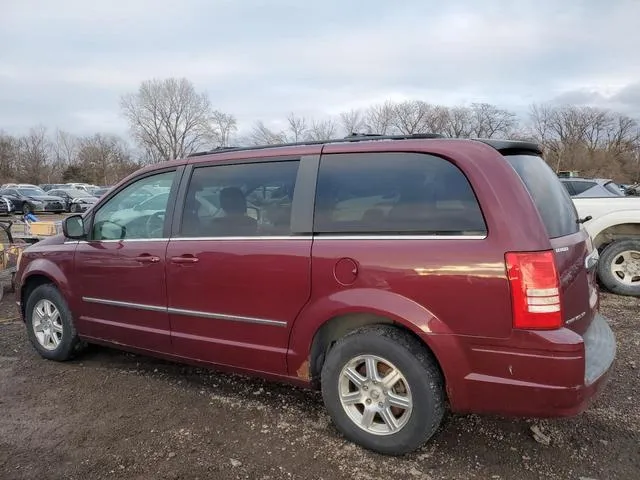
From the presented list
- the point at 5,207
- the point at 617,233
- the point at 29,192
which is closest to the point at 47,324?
the point at 617,233

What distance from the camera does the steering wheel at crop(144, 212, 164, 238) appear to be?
388 centimetres

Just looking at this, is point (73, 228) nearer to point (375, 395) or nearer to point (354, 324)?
point (354, 324)

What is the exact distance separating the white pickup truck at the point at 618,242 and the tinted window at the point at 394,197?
15.7 ft

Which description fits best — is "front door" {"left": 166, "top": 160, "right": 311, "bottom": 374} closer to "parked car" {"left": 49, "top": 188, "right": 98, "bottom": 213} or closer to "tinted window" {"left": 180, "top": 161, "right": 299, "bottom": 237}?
"tinted window" {"left": 180, "top": 161, "right": 299, "bottom": 237}

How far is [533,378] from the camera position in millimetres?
2566

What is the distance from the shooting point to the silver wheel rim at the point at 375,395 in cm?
289

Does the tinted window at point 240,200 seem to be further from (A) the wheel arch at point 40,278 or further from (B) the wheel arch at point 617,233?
(B) the wheel arch at point 617,233

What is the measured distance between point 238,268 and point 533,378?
5.98 feet

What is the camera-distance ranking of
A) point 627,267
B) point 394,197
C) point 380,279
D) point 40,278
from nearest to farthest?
1. point 380,279
2. point 394,197
3. point 40,278
4. point 627,267

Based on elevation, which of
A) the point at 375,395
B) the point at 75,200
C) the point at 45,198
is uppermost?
the point at 45,198

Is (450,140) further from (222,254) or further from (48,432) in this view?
(48,432)

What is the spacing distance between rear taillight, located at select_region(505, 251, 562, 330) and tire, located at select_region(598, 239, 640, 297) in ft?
16.6

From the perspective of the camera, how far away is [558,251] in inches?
105

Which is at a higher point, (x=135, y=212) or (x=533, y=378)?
(x=135, y=212)
